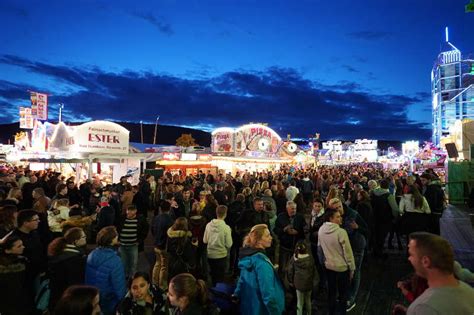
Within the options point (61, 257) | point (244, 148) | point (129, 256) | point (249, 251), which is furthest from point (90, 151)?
point (249, 251)

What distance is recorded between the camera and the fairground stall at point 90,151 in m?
17.0

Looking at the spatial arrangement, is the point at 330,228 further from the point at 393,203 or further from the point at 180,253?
the point at 393,203

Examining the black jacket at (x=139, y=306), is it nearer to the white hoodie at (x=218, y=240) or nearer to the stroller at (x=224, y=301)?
the stroller at (x=224, y=301)

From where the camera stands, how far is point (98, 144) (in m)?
17.5

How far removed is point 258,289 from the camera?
3666 millimetres

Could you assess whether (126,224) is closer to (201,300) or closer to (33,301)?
(33,301)

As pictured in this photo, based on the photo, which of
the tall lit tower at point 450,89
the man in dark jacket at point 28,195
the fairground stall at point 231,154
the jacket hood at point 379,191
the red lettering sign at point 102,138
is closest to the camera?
the jacket hood at point 379,191

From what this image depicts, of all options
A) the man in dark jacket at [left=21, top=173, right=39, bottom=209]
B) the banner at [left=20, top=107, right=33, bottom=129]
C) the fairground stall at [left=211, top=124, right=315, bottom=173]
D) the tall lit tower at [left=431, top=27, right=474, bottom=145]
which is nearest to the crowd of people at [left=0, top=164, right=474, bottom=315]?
the man in dark jacket at [left=21, top=173, right=39, bottom=209]

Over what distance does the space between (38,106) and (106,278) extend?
28483 mm

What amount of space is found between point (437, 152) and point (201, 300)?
3913cm

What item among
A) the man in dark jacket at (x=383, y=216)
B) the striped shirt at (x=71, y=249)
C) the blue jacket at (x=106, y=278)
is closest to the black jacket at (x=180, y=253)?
the blue jacket at (x=106, y=278)

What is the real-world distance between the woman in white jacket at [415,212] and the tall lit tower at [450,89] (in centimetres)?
9520

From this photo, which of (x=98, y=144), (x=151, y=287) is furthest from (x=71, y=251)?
(x=98, y=144)

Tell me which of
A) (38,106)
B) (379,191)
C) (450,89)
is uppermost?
(450,89)
